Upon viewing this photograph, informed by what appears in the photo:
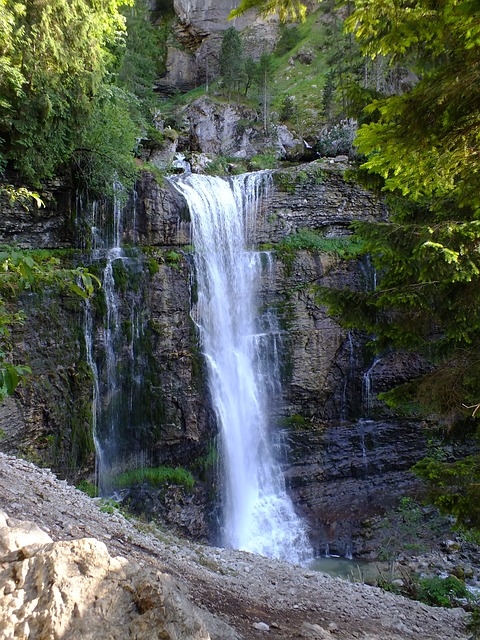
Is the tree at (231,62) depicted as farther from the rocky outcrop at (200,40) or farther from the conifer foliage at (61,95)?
the conifer foliage at (61,95)

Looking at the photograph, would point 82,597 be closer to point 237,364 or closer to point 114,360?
point 114,360

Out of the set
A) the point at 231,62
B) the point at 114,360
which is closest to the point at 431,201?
the point at 114,360

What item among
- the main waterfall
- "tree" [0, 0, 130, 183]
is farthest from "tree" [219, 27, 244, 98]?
"tree" [0, 0, 130, 183]

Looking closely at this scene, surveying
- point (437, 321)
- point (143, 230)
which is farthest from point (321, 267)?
point (437, 321)

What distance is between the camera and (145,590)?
2.01 meters

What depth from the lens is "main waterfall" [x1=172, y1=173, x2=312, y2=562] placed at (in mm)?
12430

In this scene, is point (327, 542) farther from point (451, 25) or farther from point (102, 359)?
point (451, 25)

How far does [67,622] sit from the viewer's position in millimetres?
1776

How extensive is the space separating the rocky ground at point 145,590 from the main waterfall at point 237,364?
4.92 meters

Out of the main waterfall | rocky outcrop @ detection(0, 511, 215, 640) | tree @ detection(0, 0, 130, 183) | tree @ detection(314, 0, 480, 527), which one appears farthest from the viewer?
the main waterfall

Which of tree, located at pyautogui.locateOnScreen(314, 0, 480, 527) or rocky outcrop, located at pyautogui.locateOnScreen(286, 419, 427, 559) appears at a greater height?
tree, located at pyautogui.locateOnScreen(314, 0, 480, 527)

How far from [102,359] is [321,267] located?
8174 millimetres

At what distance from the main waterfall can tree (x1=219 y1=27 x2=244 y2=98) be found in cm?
1462

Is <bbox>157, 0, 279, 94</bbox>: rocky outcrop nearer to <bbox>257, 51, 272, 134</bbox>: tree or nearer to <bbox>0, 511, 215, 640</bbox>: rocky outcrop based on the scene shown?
<bbox>257, 51, 272, 134</bbox>: tree
